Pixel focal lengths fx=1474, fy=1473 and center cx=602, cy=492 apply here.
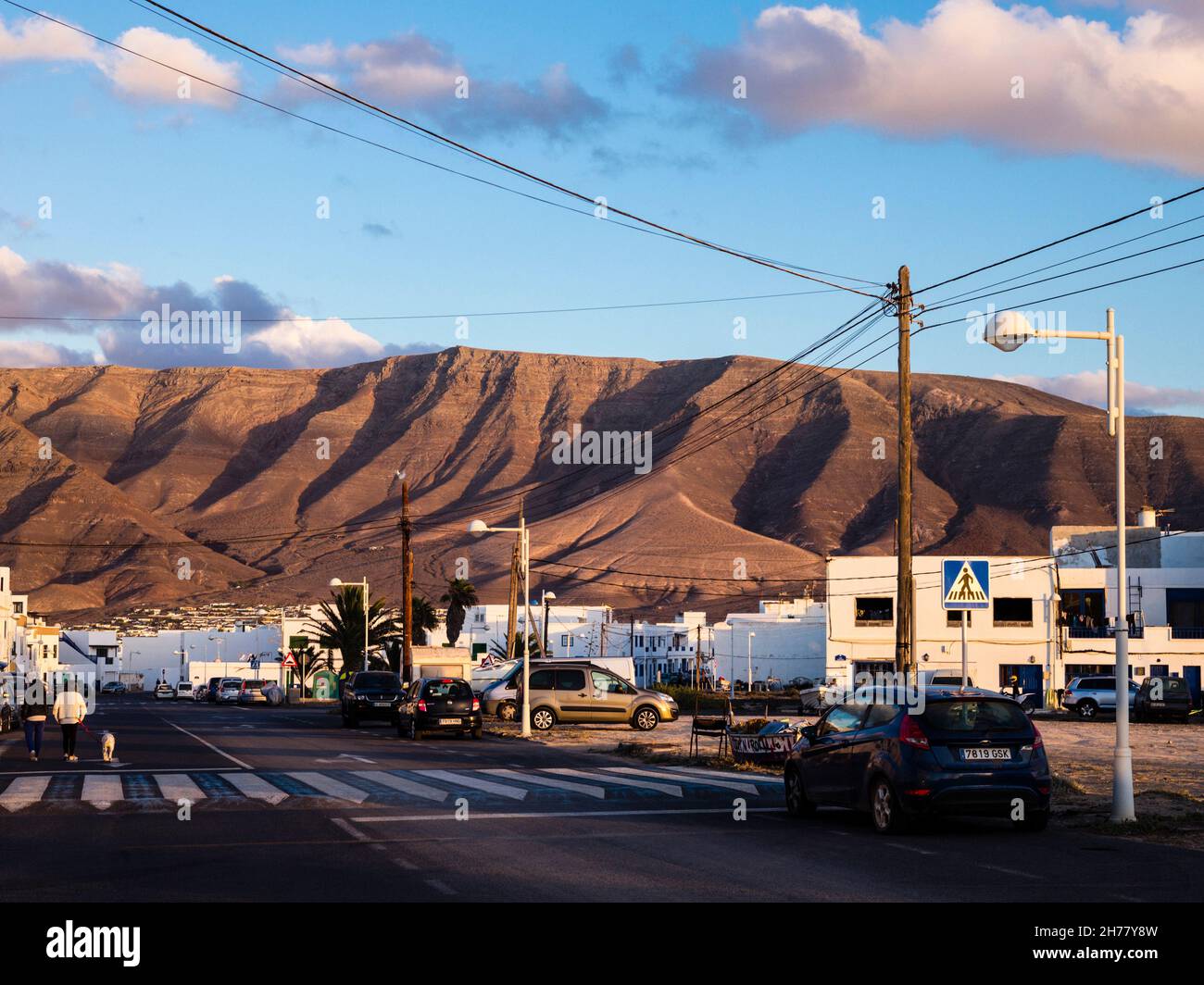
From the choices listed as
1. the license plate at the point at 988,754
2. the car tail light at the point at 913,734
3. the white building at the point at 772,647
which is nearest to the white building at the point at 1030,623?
the white building at the point at 772,647

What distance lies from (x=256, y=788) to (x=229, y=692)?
219 ft

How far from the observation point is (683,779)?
81.6ft

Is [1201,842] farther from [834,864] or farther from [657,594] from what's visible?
[657,594]

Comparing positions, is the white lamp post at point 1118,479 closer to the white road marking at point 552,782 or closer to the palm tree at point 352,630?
the white road marking at point 552,782

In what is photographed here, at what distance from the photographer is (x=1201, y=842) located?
15.3m

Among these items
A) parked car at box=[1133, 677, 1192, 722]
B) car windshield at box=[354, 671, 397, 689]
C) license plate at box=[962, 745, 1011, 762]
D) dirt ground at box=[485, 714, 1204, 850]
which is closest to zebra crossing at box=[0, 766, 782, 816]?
dirt ground at box=[485, 714, 1204, 850]

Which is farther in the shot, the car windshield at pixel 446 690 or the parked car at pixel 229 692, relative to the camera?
the parked car at pixel 229 692

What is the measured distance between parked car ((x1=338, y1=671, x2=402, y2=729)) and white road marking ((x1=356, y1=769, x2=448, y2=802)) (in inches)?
835

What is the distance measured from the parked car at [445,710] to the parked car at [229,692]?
49.6 metres

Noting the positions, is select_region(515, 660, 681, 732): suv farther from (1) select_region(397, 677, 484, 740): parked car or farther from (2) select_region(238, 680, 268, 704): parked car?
(2) select_region(238, 680, 268, 704): parked car

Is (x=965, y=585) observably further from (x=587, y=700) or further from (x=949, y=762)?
(x=587, y=700)

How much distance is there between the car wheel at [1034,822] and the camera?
1642 cm

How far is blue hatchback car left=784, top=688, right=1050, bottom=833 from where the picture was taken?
15938 millimetres
